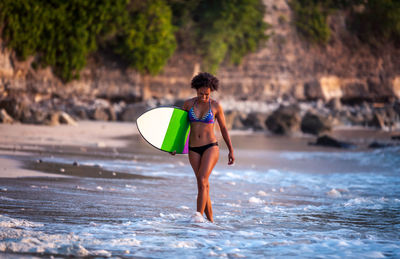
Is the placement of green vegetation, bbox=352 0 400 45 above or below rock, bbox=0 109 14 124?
Result: above

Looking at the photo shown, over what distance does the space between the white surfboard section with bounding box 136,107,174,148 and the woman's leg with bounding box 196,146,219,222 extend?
0.53 metres

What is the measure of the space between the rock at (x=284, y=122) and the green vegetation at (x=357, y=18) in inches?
681

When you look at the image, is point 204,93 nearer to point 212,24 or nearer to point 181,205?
point 181,205

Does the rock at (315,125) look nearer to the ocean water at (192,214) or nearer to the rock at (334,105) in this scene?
the ocean water at (192,214)

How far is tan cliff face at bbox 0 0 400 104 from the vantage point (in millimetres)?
23641

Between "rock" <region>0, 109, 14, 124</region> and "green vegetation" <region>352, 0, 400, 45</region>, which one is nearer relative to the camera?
"rock" <region>0, 109, 14, 124</region>

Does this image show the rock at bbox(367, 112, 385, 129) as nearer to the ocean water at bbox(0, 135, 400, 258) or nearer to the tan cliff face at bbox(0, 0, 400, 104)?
the tan cliff face at bbox(0, 0, 400, 104)

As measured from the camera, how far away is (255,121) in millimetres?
20734

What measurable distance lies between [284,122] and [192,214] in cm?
1427

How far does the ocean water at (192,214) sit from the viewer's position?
3.98m

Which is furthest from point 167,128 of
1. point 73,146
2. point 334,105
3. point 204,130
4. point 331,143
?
point 334,105

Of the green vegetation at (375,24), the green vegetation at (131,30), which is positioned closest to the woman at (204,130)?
the green vegetation at (131,30)

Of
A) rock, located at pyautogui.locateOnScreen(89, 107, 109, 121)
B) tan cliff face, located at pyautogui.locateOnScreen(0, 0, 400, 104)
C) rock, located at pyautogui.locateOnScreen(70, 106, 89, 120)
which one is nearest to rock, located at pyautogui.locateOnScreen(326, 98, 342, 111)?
tan cliff face, located at pyautogui.locateOnScreen(0, 0, 400, 104)

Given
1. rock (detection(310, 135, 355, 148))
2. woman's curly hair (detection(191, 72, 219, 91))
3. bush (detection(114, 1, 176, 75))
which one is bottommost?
rock (detection(310, 135, 355, 148))
